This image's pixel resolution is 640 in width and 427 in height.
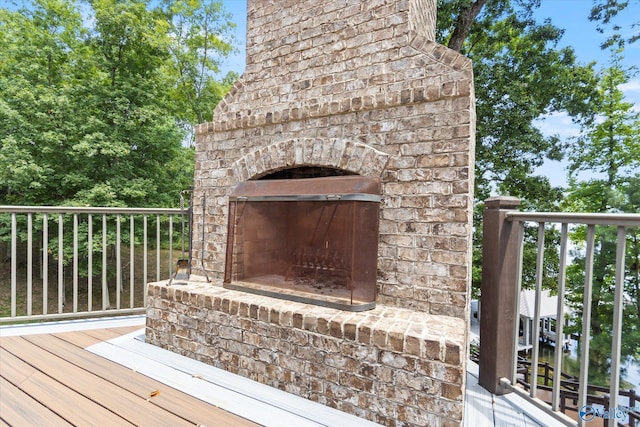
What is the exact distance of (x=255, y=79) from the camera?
9.08 feet

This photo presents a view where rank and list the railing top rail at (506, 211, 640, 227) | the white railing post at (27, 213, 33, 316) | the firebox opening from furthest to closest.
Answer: the white railing post at (27, 213, 33, 316) → the firebox opening → the railing top rail at (506, 211, 640, 227)

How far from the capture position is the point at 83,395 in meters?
1.58

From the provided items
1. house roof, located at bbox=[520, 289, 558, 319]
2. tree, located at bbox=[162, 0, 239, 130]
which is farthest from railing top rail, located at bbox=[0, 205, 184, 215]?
house roof, located at bbox=[520, 289, 558, 319]

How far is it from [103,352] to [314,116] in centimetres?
202

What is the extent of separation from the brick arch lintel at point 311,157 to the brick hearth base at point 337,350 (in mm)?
817

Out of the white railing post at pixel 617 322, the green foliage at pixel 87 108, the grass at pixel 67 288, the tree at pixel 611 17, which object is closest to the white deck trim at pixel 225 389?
the white railing post at pixel 617 322

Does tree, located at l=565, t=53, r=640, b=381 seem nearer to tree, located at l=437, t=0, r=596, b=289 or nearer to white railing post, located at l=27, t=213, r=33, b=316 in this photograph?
tree, located at l=437, t=0, r=596, b=289

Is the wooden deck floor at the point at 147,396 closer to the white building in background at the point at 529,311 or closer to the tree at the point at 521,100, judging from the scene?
the tree at the point at 521,100

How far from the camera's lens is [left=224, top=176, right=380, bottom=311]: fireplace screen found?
1.78 meters

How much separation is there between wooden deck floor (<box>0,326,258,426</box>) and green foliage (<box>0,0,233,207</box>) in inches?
261

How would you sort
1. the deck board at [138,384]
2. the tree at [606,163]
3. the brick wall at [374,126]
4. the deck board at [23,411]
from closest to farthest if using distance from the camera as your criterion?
1. the deck board at [23,411]
2. the deck board at [138,384]
3. the brick wall at [374,126]
4. the tree at [606,163]

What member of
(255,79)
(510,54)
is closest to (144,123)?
(255,79)

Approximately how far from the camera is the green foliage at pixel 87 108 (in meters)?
7.68

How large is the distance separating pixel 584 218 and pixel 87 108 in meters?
10.1
